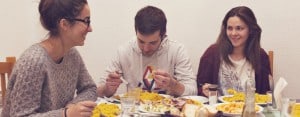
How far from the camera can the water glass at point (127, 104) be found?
172cm

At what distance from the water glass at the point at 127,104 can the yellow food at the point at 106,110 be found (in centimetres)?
4

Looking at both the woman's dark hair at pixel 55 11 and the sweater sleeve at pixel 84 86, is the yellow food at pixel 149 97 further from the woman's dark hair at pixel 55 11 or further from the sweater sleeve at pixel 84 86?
the woman's dark hair at pixel 55 11

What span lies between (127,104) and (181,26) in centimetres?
138

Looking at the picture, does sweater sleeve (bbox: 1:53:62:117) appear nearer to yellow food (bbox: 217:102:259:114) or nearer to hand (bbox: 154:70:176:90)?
hand (bbox: 154:70:176:90)

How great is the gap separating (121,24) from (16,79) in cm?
156

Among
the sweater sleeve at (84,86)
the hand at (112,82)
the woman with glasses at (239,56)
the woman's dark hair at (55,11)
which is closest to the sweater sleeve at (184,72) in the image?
the woman with glasses at (239,56)

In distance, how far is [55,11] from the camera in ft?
5.47

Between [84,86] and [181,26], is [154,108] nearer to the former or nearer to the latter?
[84,86]

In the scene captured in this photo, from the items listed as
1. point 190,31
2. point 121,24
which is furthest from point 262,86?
point 121,24

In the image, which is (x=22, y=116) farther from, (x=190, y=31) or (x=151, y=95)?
(x=190, y=31)

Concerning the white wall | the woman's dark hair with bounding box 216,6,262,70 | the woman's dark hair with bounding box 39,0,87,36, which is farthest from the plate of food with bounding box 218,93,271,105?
the white wall

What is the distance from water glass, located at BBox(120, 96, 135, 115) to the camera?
1720mm

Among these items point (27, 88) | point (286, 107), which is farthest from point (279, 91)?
point (27, 88)

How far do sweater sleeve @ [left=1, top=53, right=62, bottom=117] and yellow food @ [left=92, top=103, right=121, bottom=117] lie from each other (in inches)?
7.3
